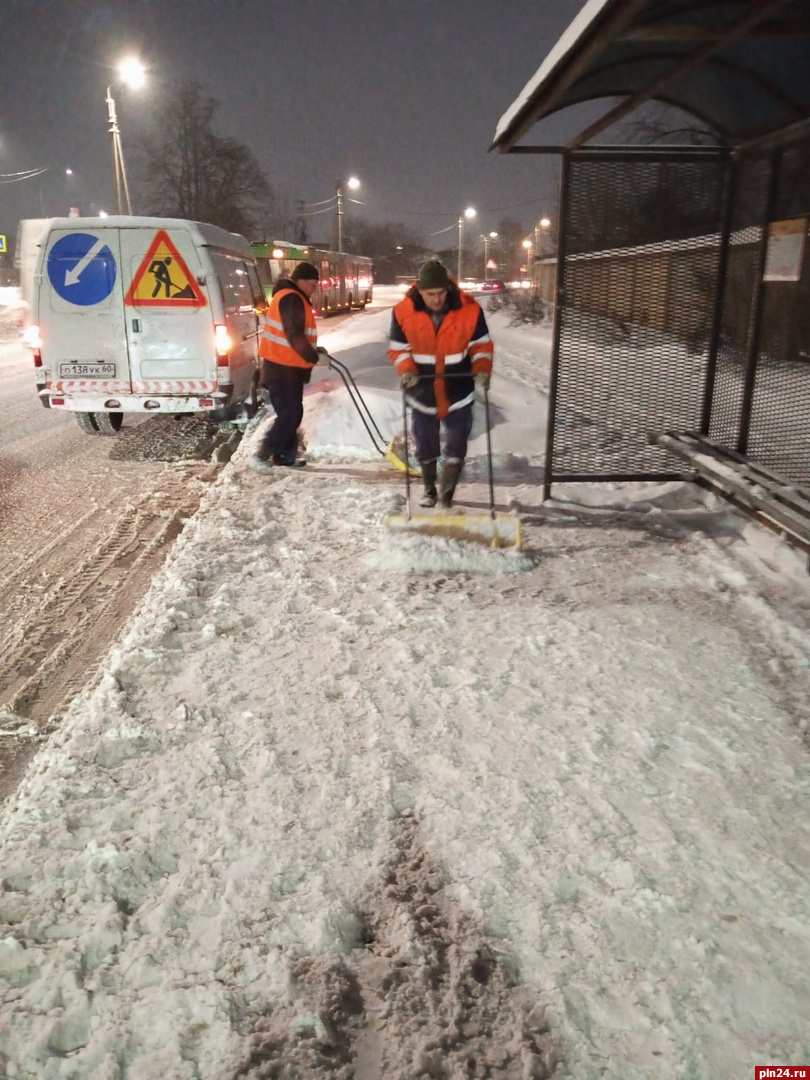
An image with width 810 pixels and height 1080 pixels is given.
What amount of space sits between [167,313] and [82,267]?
0.95 meters

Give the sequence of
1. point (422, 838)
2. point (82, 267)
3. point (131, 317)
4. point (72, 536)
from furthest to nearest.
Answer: point (131, 317), point (82, 267), point (72, 536), point (422, 838)

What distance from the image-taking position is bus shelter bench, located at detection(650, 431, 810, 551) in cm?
491

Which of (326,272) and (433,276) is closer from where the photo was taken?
(433,276)

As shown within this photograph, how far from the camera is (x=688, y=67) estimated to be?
177 inches

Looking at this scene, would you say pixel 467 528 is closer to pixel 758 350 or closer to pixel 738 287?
pixel 758 350

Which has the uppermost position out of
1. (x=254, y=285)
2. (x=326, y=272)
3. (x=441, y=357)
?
(x=326, y=272)

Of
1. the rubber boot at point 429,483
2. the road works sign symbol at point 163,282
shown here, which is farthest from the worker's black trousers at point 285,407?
the rubber boot at point 429,483

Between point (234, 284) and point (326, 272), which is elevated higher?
point (326, 272)

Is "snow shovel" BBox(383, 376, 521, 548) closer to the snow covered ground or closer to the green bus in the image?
the snow covered ground

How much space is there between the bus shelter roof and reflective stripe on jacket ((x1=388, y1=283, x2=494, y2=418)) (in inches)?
47.6

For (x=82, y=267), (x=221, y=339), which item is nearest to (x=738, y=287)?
(x=221, y=339)

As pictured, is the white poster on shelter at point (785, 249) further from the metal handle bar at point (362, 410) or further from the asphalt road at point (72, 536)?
the asphalt road at point (72, 536)

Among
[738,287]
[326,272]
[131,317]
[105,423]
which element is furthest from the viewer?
[326,272]

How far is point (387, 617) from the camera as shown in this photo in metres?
4.39
